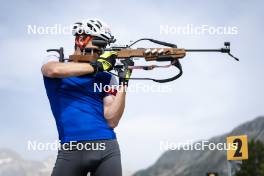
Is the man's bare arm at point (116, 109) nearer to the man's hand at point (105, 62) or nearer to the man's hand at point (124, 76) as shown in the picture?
the man's hand at point (124, 76)

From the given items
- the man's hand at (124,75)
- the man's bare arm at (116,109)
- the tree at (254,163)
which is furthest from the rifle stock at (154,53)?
the tree at (254,163)

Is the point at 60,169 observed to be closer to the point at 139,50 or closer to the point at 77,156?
the point at 77,156

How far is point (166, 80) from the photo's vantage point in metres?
5.61

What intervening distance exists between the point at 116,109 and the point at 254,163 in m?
80.2

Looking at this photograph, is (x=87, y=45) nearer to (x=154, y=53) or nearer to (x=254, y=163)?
(x=154, y=53)

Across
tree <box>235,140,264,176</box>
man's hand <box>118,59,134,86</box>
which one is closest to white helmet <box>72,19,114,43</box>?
man's hand <box>118,59,134,86</box>

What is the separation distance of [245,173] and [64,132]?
2971 inches

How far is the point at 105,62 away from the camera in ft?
16.3

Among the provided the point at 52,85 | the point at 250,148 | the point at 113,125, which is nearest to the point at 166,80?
the point at 113,125

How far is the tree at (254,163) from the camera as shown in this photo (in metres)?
77.8

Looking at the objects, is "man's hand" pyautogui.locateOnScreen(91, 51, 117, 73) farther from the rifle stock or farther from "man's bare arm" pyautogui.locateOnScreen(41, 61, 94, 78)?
the rifle stock

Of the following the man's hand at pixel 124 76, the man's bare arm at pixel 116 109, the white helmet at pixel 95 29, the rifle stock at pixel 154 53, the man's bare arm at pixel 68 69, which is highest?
the white helmet at pixel 95 29

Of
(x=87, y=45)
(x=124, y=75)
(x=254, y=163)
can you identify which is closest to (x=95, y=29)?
(x=87, y=45)

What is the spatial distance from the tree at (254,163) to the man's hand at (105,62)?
230ft
